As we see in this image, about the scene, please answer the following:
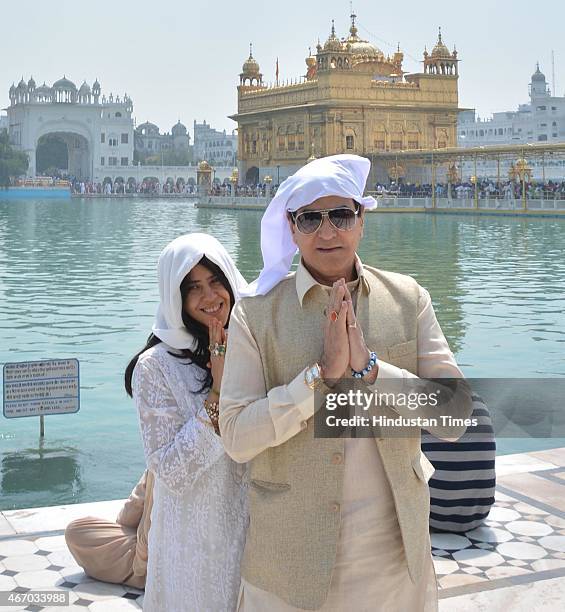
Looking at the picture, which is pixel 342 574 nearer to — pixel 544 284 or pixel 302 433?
pixel 302 433

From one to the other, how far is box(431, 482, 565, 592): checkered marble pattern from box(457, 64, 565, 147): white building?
79914 millimetres

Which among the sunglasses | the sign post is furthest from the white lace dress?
the sign post

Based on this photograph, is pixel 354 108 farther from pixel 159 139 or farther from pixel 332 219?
pixel 159 139

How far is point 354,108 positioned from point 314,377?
46.2 metres

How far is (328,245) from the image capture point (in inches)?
83.4

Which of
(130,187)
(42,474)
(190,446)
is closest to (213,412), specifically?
(190,446)

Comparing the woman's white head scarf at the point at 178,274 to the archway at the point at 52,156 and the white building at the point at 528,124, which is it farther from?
the archway at the point at 52,156

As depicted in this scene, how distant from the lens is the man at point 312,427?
200 centimetres

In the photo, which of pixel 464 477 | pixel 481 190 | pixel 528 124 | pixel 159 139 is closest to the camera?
pixel 464 477

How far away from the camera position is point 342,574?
A: 2.04 m

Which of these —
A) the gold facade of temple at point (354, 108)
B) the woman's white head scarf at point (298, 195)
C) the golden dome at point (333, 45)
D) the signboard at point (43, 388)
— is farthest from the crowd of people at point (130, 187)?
the woman's white head scarf at point (298, 195)

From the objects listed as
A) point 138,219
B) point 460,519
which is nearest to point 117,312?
point 460,519

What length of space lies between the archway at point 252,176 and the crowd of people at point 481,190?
961 centimetres

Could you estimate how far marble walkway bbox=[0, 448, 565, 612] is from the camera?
329 cm
